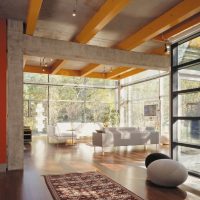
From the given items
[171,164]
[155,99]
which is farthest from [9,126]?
[155,99]

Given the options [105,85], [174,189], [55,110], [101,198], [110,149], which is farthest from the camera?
[105,85]

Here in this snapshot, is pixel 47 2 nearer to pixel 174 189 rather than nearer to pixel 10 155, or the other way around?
pixel 10 155

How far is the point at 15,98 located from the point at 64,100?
7.88m

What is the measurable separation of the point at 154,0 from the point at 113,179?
361 centimetres

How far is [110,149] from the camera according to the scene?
8.59 metres

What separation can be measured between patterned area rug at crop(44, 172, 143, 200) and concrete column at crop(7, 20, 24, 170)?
1.16m

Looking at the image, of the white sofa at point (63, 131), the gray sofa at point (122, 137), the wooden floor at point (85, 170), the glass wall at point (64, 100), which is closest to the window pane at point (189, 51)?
the wooden floor at point (85, 170)

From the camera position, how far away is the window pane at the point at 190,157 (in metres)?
5.03

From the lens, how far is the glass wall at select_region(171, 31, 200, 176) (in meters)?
5.05

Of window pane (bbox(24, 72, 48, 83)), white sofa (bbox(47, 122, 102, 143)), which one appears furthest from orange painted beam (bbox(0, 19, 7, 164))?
window pane (bbox(24, 72, 48, 83))

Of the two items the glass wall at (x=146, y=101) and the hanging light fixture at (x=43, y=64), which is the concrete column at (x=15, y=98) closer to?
the hanging light fixture at (x=43, y=64)

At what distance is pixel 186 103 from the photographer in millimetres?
5391

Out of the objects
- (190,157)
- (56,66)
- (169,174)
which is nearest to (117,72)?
(56,66)

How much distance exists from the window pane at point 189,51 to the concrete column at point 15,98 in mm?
3770
